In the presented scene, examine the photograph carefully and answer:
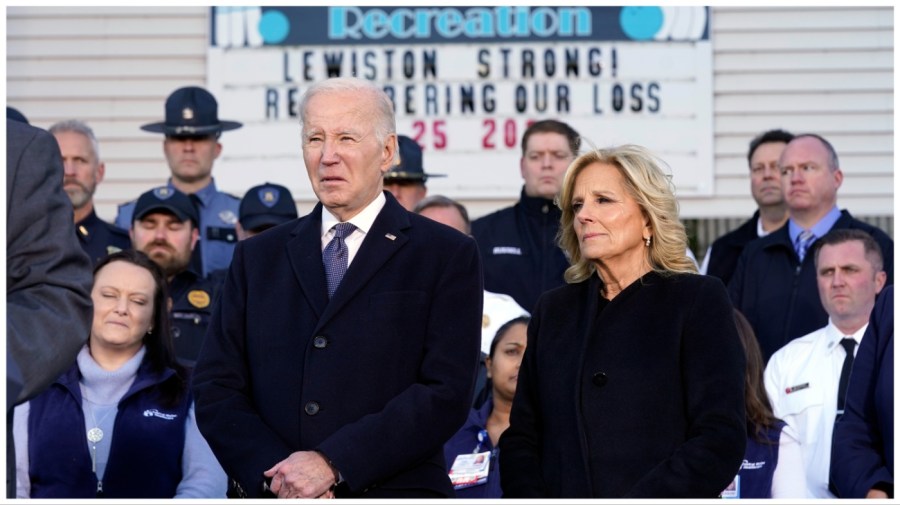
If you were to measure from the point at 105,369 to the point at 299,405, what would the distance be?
202 cm

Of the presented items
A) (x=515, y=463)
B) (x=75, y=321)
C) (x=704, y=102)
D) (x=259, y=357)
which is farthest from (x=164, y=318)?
(x=704, y=102)

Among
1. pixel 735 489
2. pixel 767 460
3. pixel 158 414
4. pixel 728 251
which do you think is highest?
pixel 728 251

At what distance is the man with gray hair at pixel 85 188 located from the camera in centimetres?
743

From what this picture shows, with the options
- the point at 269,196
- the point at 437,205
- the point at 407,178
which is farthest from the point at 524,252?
the point at 269,196

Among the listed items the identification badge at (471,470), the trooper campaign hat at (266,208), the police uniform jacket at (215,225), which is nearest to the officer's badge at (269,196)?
the trooper campaign hat at (266,208)

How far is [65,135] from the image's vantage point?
7.80m

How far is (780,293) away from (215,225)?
3109mm

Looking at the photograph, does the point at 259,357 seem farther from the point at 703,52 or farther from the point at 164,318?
the point at 703,52

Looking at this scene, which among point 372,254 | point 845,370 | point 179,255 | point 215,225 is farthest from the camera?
point 215,225

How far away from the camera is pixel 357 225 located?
415 centimetres

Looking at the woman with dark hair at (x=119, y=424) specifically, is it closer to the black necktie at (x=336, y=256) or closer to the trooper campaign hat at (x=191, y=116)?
the black necktie at (x=336, y=256)

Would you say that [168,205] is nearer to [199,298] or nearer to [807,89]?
[199,298]

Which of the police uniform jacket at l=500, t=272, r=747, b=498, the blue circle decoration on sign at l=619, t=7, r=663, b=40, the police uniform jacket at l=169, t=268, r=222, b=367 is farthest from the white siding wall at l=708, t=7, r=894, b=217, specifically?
the police uniform jacket at l=500, t=272, r=747, b=498

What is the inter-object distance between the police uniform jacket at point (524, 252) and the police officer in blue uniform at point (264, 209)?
1026mm
